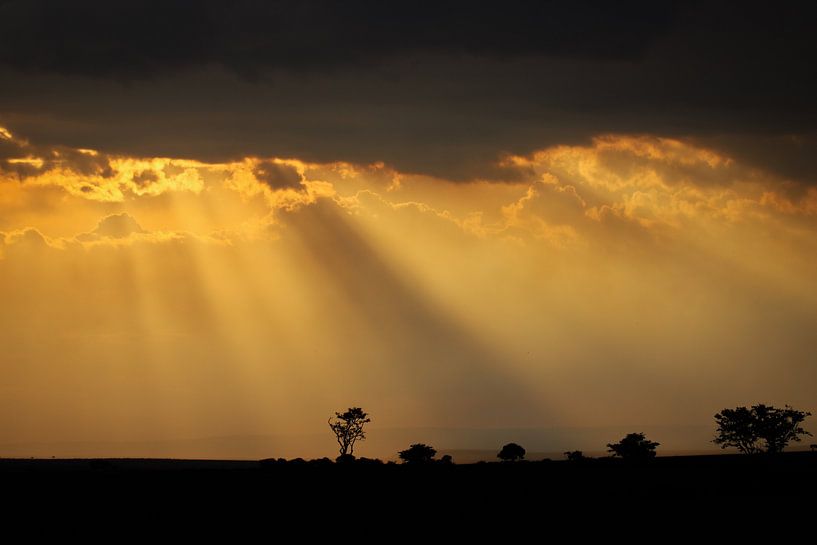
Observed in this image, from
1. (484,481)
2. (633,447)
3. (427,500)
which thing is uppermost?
(633,447)

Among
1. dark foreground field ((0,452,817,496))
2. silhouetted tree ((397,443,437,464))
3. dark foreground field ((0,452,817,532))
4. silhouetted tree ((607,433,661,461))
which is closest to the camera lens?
dark foreground field ((0,452,817,532))

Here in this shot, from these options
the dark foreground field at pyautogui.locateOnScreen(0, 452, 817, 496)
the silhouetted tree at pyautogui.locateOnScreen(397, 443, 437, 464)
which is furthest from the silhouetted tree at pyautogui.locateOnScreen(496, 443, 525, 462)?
the dark foreground field at pyautogui.locateOnScreen(0, 452, 817, 496)

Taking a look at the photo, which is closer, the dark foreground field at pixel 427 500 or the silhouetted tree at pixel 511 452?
the dark foreground field at pixel 427 500

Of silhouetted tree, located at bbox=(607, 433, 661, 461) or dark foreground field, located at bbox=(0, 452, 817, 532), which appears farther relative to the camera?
silhouetted tree, located at bbox=(607, 433, 661, 461)

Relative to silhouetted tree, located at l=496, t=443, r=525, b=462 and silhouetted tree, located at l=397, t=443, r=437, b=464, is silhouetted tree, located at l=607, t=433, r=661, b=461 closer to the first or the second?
silhouetted tree, located at l=496, t=443, r=525, b=462

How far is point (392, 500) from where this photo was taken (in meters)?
73.7

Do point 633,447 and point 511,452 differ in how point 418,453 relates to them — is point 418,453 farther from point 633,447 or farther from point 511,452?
point 633,447

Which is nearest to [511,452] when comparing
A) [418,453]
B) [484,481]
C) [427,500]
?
[418,453]

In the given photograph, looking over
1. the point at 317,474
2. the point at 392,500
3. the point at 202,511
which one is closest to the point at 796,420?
the point at 317,474

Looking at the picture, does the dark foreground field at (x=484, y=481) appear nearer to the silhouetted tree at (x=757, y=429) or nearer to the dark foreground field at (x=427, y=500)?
the dark foreground field at (x=427, y=500)

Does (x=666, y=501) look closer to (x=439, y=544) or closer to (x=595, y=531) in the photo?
(x=595, y=531)

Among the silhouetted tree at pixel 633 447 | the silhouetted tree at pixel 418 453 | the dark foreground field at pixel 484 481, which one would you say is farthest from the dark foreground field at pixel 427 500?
the silhouetted tree at pixel 418 453

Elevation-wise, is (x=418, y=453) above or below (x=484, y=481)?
above

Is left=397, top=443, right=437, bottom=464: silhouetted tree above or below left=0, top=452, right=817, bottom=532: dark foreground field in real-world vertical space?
above
